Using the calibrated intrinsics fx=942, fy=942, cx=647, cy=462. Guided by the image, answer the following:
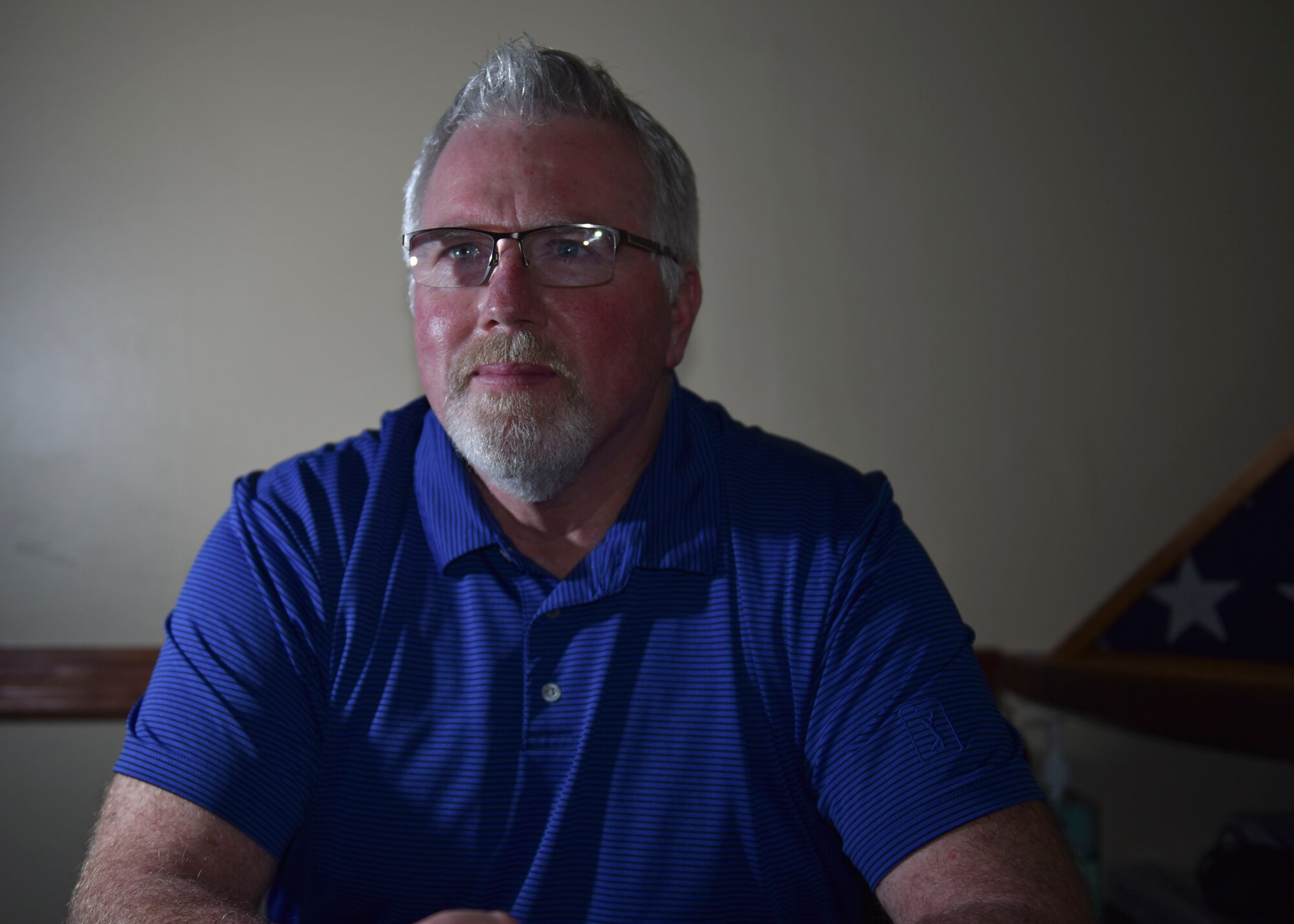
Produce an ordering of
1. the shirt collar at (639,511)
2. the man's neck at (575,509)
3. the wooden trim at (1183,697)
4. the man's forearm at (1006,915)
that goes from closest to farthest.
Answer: the man's forearm at (1006,915)
the shirt collar at (639,511)
the man's neck at (575,509)
the wooden trim at (1183,697)

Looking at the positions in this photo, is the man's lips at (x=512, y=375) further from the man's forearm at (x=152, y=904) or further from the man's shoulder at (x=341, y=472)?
the man's forearm at (x=152, y=904)

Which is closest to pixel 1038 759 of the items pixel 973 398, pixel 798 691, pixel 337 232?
pixel 973 398

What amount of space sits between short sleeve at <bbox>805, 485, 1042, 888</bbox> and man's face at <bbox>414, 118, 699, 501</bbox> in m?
0.31

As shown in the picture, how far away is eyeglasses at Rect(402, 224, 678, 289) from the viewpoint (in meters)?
0.97

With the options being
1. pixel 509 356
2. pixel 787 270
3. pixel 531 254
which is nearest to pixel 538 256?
pixel 531 254

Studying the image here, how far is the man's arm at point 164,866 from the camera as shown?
71 centimetres

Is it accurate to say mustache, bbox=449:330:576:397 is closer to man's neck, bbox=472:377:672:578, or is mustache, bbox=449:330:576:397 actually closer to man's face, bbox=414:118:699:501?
man's face, bbox=414:118:699:501

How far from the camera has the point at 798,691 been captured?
2.90ft

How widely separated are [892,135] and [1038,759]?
1.20 meters

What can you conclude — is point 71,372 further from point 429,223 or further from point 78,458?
point 429,223

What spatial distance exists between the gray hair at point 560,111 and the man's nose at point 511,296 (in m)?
0.16

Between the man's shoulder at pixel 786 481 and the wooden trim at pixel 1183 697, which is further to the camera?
the wooden trim at pixel 1183 697

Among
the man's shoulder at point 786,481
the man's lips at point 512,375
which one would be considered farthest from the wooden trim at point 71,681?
the man's shoulder at point 786,481

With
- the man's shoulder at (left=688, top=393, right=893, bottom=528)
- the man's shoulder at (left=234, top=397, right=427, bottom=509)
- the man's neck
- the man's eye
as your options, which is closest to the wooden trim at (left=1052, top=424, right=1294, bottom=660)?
the man's shoulder at (left=688, top=393, right=893, bottom=528)
